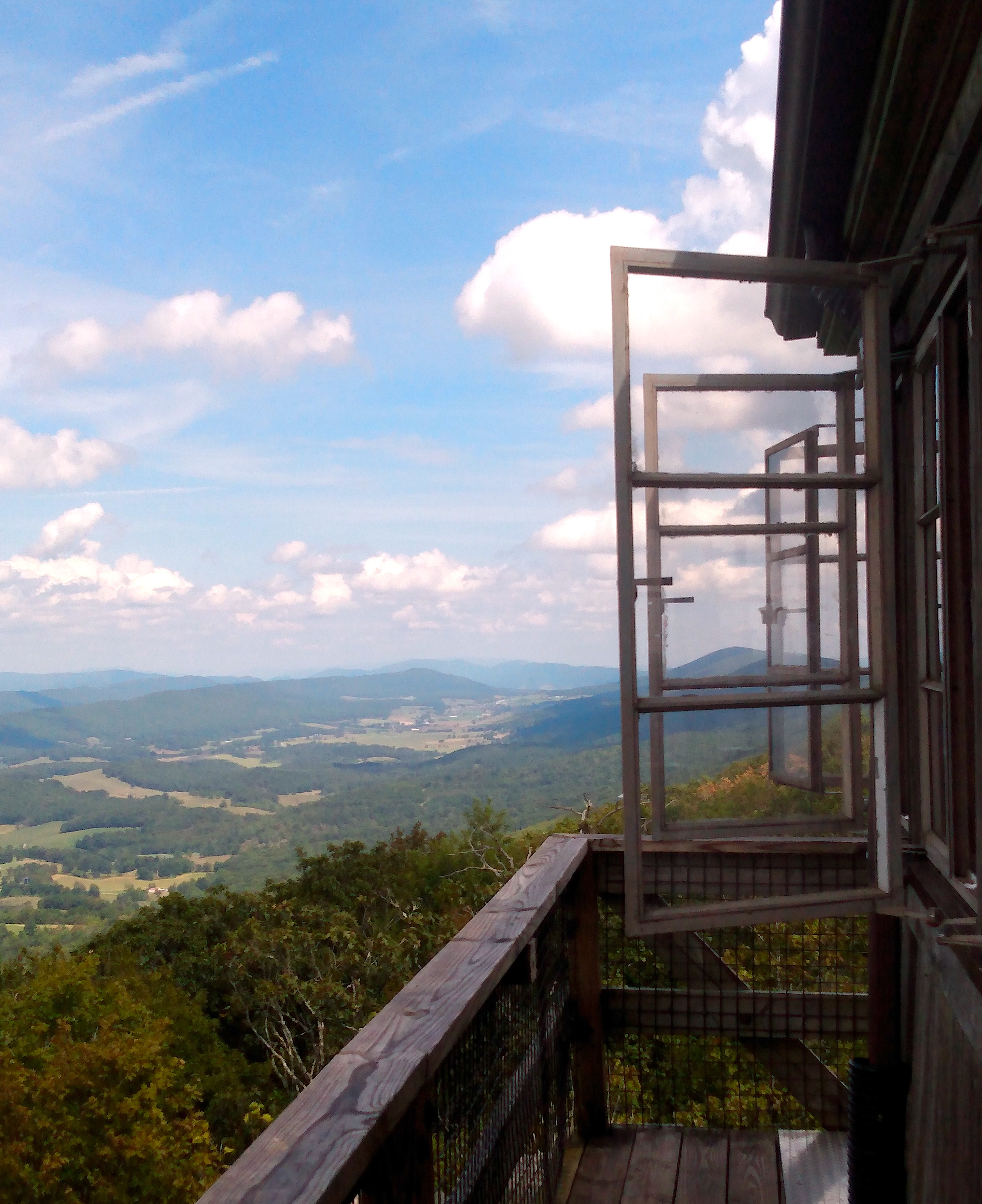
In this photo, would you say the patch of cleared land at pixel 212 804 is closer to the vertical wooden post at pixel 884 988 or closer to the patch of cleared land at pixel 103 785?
the patch of cleared land at pixel 103 785

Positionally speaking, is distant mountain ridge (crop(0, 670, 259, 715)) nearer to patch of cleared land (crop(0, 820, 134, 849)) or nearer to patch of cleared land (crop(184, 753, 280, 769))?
patch of cleared land (crop(184, 753, 280, 769))

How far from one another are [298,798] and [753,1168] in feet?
257

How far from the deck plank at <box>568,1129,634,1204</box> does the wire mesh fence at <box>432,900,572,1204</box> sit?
6 cm

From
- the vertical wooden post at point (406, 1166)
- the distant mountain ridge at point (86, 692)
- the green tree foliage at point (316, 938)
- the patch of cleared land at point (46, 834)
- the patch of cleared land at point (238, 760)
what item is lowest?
the patch of cleared land at point (46, 834)

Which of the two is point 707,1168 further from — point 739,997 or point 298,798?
point 298,798

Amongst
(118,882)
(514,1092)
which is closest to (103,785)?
(118,882)

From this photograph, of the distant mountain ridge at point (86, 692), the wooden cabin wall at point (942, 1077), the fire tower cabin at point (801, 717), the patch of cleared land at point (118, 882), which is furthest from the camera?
the distant mountain ridge at point (86, 692)

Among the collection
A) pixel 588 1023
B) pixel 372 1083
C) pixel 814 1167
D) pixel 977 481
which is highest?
pixel 977 481

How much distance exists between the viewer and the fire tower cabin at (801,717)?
1.46m

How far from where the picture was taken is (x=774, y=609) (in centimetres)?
196

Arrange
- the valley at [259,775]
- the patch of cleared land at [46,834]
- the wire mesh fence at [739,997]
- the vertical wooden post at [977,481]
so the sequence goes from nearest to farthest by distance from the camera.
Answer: the vertical wooden post at [977,481] → the wire mesh fence at [739,997] → the valley at [259,775] → the patch of cleared land at [46,834]

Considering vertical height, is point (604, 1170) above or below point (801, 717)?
below

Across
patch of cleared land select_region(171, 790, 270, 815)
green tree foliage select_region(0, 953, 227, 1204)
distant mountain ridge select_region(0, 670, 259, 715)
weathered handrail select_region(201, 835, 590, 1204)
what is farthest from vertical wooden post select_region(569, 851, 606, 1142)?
distant mountain ridge select_region(0, 670, 259, 715)

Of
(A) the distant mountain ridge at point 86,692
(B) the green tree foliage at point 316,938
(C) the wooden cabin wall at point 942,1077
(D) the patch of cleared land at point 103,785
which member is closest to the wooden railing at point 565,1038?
(C) the wooden cabin wall at point 942,1077
